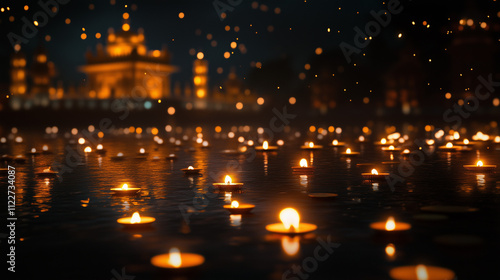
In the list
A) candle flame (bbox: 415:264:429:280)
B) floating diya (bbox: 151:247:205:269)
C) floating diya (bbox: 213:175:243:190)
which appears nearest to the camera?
candle flame (bbox: 415:264:429:280)

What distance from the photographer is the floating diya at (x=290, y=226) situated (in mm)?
7816

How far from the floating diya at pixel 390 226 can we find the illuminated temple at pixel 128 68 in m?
89.0

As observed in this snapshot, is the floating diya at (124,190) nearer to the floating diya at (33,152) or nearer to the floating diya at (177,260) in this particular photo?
the floating diya at (177,260)

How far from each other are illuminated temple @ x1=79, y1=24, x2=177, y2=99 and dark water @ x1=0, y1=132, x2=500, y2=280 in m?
83.5

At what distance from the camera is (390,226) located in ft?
25.5

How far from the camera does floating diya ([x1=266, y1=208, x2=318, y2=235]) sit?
7.82 meters

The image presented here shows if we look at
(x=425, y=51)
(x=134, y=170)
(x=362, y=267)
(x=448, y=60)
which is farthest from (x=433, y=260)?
(x=448, y=60)

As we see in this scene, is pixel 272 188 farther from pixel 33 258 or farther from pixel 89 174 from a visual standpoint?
pixel 33 258

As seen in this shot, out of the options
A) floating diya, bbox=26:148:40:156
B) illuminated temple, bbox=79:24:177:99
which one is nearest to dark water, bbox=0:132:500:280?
floating diya, bbox=26:148:40:156

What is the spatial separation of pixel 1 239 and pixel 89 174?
830 cm

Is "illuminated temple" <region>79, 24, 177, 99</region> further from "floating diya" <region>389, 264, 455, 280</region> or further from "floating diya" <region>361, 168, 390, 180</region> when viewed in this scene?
"floating diya" <region>389, 264, 455, 280</region>

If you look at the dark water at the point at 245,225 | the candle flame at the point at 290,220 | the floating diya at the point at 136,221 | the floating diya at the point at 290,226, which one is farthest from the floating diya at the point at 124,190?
the candle flame at the point at 290,220

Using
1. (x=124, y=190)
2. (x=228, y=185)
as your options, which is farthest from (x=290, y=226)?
(x=124, y=190)

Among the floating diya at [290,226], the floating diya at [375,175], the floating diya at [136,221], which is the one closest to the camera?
the floating diya at [290,226]
